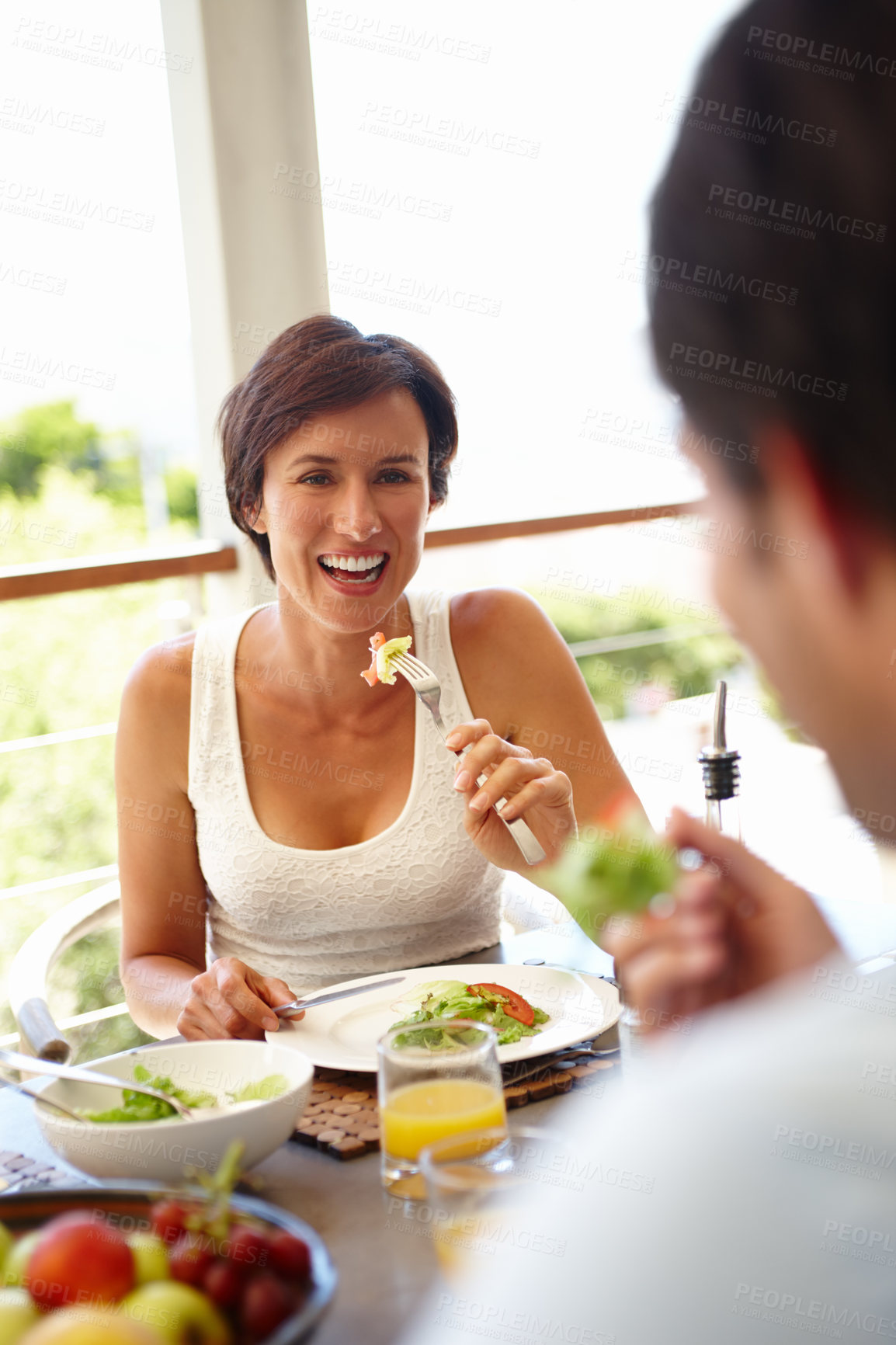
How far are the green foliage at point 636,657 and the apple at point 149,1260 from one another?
6604 mm

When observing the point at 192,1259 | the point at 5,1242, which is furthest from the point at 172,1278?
the point at 5,1242

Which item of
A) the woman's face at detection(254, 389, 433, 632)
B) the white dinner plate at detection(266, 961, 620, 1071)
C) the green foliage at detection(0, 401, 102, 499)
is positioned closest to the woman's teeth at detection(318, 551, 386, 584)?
the woman's face at detection(254, 389, 433, 632)

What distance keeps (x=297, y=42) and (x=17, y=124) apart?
0.67 m

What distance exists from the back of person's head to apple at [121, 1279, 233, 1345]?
0.51 metres

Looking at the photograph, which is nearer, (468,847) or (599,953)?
(599,953)

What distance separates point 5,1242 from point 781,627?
0.60 meters

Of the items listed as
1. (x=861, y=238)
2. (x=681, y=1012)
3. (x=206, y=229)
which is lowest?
(x=681, y=1012)

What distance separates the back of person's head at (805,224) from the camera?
453 mm

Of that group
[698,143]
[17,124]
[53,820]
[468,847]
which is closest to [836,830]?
[468,847]

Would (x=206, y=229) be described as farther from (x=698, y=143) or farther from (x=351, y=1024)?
(x=698, y=143)

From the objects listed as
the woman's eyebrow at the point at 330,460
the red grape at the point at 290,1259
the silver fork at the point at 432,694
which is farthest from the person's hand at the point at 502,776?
the red grape at the point at 290,1259

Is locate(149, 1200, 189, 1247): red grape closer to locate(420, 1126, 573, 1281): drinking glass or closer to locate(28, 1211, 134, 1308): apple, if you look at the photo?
locate(28, 1211, 134, 1308): apple

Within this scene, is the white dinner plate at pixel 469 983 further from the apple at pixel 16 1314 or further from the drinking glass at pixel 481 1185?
the apple at pixel 16 1314

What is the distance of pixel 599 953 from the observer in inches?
58.5
